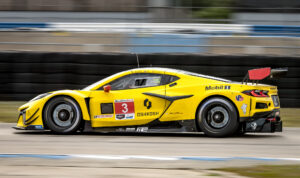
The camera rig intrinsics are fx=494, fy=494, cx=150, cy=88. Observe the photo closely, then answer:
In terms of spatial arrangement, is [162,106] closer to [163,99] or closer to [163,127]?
[163,99]

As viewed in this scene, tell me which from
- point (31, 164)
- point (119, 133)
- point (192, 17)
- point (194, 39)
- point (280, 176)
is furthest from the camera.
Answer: point (192, 17)

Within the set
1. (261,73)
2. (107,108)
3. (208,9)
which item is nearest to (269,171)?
(261,73)

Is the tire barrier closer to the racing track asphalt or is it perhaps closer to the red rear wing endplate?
the racing track asphalt

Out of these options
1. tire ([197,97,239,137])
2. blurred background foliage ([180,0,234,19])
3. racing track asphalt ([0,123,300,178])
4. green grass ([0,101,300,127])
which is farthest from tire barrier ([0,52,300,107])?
blurred background foliage ([180,0,234,19])

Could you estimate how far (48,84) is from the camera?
13.4 m

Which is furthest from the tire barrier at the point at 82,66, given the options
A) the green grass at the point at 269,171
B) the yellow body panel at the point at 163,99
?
the green grass at the point at 269,171

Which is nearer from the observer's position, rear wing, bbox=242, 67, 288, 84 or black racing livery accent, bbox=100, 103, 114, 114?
rear wing, bbox=242, 67, 288, 84

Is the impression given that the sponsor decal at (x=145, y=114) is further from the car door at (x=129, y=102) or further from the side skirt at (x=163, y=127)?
the side skirt at (x=163, y=127)

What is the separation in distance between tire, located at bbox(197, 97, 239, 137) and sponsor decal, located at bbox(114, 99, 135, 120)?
3.51ft

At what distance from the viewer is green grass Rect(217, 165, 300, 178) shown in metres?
4.81

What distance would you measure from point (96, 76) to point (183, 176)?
8.77m

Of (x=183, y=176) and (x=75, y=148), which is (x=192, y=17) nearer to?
(x=75, y=148)

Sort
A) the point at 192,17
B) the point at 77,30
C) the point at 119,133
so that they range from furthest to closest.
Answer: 1. the point at 192,17
2. the point at 77,30
3. the point at 119,133

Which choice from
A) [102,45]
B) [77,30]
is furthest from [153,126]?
[77,30]
